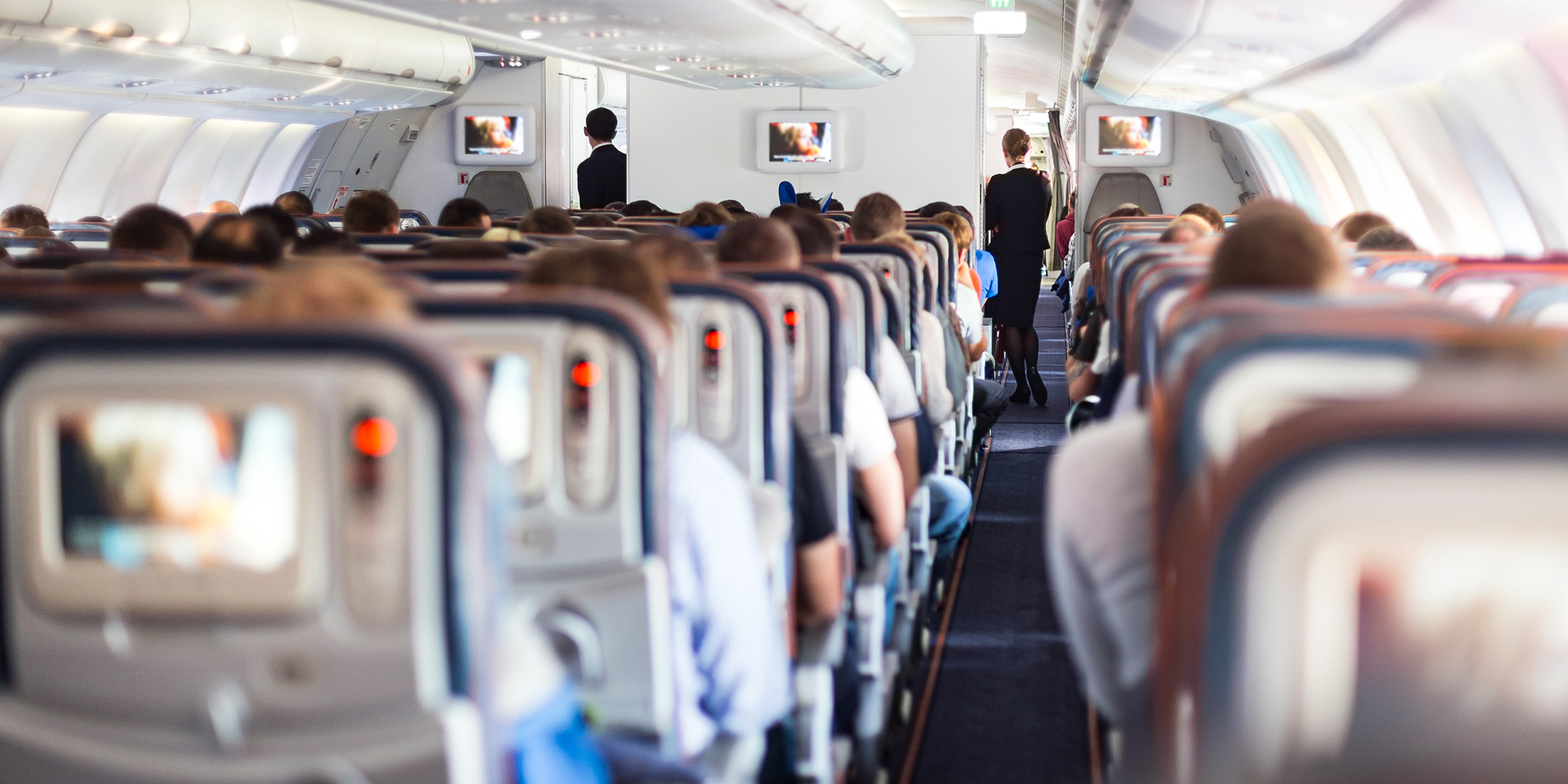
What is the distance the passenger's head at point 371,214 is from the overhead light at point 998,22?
879cm

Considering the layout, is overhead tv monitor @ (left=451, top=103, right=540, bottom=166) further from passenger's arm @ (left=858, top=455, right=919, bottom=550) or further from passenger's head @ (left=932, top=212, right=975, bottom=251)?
passenger's arm @ (left=858, top=455, right=919, bottom=550)

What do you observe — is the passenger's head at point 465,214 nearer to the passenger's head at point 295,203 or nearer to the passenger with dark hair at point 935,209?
the passenger's head at point 295,203

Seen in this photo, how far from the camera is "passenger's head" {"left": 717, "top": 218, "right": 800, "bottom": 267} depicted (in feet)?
13.5

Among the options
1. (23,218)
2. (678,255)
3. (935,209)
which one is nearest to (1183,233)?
(678,255)

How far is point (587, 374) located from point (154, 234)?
3616 mm

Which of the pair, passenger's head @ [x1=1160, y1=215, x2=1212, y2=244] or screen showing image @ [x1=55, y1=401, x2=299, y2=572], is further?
passenger's head @ [x1=1160, y1=215, x2=1212, y2=244]

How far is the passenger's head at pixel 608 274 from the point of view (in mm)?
2406

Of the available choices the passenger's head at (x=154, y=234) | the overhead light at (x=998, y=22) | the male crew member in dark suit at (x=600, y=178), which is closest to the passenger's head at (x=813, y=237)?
the passenger's head at (x=154, y=234)

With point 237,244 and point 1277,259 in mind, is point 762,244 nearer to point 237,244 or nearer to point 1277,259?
point 237,244

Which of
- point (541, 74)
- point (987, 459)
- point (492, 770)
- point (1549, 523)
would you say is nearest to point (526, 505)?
point (492, 770)

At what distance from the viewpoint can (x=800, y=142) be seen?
17.8 metres

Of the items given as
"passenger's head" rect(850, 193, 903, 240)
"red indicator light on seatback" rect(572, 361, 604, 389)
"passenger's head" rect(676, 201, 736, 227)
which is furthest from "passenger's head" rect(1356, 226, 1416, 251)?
"red indicator light on seatback" rect(572, 361, 604, 389)

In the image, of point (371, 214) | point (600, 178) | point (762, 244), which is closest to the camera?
point (762, 244)

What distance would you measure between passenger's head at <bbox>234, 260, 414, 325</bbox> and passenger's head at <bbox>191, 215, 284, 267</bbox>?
105 inches
